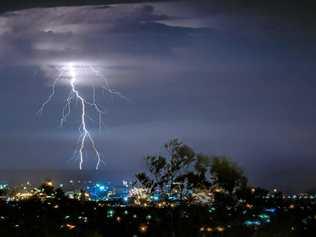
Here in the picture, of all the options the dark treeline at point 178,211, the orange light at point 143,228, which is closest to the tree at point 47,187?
the dark treeline at point 178,211

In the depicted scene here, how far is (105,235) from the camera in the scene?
2245 cm

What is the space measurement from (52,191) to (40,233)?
18.9 m

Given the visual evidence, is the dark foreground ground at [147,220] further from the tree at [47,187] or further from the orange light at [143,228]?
the tree at [47,187]

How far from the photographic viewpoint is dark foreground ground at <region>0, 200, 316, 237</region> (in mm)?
20391

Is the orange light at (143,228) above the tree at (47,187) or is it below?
below

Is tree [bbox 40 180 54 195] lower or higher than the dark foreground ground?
higher

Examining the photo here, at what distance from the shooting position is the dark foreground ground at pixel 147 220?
20.4 metres

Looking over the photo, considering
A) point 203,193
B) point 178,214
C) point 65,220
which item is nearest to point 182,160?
point 203,193

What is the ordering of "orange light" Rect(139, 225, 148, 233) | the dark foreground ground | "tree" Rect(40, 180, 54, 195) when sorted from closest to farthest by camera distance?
the dark foreground ground → "orange light" Rect(139, 225, 148, 233) → "tree" Rect(40, 180, 54, 195)

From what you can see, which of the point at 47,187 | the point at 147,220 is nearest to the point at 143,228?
the point at 147,220

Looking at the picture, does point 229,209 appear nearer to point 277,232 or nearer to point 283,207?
point 283,207

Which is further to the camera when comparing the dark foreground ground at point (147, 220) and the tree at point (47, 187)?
the tree at point (47, 187)

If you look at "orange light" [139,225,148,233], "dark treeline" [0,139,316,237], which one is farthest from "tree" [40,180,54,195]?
"orange light" [139,225,148,233]

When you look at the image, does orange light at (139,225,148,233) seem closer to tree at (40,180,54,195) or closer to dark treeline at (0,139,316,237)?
dark treeline at (0,139,316,237)
